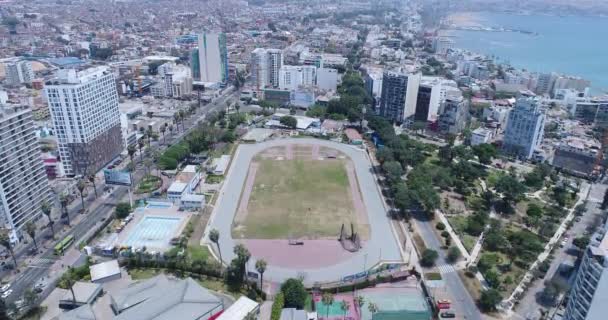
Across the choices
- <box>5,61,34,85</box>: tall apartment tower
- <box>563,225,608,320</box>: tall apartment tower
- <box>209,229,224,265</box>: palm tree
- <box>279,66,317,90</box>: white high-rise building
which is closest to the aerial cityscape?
<box>563,225,608,320</box>: tall apartment tower

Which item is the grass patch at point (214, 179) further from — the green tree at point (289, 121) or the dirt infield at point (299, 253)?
the green tree at point (289, 121)

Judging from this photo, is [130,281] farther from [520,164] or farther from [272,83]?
[272,83]

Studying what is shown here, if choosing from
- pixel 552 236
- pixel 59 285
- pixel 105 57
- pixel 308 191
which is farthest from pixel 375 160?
pixel 105 57

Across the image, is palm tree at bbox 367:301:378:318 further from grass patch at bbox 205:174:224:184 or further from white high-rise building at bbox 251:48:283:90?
white high-rise building at bbox 251:48:283:90

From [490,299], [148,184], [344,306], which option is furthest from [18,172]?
[490,299]

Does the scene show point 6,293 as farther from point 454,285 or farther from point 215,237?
point 454,285
